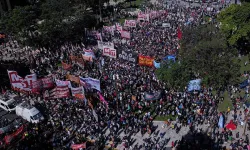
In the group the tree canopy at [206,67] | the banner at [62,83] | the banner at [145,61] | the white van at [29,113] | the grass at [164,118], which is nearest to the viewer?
the grass at [164,118]

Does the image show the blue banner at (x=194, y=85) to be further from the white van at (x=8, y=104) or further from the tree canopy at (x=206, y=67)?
the white van at (x=8, y=104)

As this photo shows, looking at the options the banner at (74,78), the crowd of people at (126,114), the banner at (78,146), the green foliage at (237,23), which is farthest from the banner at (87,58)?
the green foliage at (237,23)

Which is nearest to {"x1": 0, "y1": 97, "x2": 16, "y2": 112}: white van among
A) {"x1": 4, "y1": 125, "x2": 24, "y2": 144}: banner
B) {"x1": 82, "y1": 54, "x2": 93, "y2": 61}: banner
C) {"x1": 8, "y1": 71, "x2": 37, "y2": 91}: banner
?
{"x1": 8, "y1": 71, "x2": 37, "y2": 91}: banner

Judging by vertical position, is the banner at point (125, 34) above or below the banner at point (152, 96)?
above

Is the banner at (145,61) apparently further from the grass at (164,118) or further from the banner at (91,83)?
the grass at (164,118)

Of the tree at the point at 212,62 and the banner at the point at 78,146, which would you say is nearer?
the banner at the point at 78,146

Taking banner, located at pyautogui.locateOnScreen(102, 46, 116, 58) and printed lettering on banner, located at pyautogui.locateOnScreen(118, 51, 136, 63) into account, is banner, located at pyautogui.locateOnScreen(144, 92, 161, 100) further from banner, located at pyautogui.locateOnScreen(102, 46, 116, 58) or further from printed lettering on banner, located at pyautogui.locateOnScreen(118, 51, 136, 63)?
banner, located at pyautogui.locateOnScreen(102, 46, 116, 58)

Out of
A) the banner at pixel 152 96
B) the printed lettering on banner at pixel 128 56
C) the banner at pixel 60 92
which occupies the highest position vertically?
the printed lettering on banner at pixel 128 56

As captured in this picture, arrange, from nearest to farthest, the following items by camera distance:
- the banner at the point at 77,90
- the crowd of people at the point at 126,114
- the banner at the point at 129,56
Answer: the crowd of people at the point at 126,114 → the banner at the point at 77,90 → the banner at the point at 129,56
